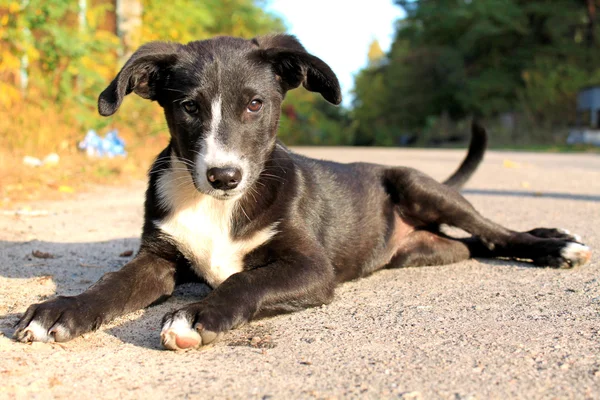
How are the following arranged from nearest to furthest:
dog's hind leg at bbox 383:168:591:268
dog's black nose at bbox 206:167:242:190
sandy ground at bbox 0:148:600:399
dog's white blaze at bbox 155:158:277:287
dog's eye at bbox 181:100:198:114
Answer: sandy ground at bbox 0:148:600:399 < dog's black nose at bbox 206:167:242:190 < dog's eye at bbox 181:100:198:114 < dog's white blaze at bbox 155:158:277:287 < dog's hind leg at bbox 383:168:591:268

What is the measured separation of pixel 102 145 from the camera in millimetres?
9508

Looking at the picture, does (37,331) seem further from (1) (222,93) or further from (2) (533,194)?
(2) (533,194)

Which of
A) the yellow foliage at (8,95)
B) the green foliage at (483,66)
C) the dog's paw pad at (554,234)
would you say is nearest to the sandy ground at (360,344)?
the dog's paw pad at (554,234)

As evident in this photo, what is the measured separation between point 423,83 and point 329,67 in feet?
117

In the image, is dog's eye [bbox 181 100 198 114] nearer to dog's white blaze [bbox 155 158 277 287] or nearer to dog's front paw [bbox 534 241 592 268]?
dog's white blaze [bbox 155 158 277 287]

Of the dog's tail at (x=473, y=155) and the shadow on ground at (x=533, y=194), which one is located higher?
the dog's tail at (x=473, y=155)

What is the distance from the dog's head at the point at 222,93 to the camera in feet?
10.1

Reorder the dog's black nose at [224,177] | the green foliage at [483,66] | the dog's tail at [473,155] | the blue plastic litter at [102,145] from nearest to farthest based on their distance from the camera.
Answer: the dog's black nose at [224,177] < the dog's tail at [473,155] < the blue plastic litter at [102,145] < the green foliage at [483,66]

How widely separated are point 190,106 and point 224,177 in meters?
0.50

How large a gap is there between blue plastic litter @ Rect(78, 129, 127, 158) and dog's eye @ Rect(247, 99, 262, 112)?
6539 millimetres

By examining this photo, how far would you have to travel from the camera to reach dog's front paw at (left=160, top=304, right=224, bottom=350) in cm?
249

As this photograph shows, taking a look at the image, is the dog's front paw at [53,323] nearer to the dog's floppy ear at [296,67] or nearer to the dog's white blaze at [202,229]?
the dog's white blaze at [202,229]

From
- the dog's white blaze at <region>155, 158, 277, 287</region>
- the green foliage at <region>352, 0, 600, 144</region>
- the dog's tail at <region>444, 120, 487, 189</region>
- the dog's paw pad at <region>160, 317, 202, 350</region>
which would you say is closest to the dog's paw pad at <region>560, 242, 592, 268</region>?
the dog's tail at <region>444, 120, 487, 189</region>

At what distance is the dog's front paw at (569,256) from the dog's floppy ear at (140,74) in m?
2.64
